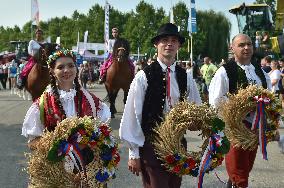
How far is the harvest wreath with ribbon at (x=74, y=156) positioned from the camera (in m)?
2.90

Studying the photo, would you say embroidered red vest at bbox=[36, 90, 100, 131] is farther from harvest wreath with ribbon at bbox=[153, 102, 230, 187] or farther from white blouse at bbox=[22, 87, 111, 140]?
harvest wreath with ribbon at bbox=[153, 102, 230, 187]

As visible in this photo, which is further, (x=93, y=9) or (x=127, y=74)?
(x=93, y=9)

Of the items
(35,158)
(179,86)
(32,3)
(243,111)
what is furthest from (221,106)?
(32,3)

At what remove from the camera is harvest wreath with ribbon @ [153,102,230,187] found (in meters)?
3.28

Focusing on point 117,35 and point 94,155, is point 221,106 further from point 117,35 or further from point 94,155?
point 117,35

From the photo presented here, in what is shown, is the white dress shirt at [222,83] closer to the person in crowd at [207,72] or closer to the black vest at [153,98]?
the black vest at [153,98]

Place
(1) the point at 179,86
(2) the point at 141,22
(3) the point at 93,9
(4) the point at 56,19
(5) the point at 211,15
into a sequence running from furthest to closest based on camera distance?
(4) the point at 56,19 < (3) the point at 93,9 < (5) the point at 211,15 < (2) the point at 141,22 < (1) the point at 179,86

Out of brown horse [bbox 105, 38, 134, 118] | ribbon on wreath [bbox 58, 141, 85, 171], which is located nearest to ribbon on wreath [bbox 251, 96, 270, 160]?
ribbon on wreath [bbox 58, 141, 85, 171]

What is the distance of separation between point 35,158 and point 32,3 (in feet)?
55.1

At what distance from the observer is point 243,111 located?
4.31 m

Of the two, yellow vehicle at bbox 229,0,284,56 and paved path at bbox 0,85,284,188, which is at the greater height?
yellow vehicle at bbox 229,0,284,56

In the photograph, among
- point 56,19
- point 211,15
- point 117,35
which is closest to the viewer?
point 117,35

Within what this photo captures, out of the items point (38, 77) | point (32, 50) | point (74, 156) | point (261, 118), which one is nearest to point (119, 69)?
point (38, 77)

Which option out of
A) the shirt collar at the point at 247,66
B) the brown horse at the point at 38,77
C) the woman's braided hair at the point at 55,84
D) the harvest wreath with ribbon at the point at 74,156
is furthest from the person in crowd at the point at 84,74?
the harvest wreath with ribbon at the point at 74,156
